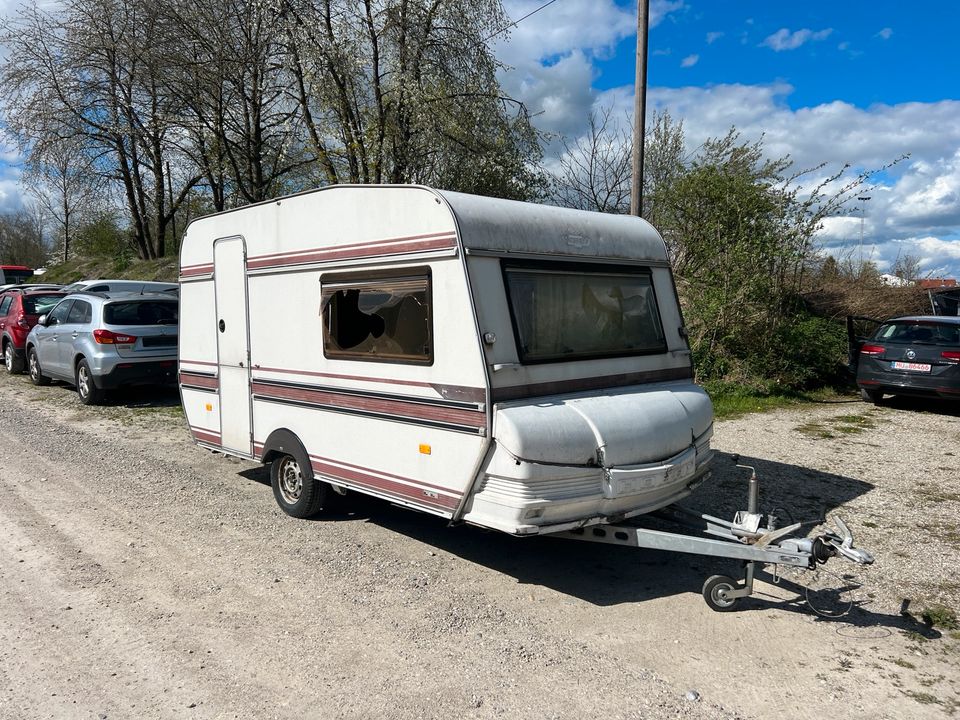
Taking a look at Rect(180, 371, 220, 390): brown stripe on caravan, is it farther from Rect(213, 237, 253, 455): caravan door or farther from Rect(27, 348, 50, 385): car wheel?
Rect(27, 348, 50, 385): car wheel

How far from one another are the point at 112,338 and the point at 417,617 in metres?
8.03

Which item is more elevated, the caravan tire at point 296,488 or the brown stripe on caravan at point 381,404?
the brown stripe on caravan at point 381,404

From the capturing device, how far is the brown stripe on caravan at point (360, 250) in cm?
445

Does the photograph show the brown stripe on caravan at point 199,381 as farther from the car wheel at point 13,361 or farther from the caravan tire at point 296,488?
the car wheel at point 13,361

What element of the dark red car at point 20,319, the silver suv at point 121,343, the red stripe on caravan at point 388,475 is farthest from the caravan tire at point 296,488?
the dark red car at point 20,319

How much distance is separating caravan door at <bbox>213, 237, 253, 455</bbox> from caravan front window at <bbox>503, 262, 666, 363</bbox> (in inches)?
111

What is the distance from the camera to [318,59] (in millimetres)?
13344

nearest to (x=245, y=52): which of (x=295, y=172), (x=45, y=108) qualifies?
(x=295, y=172)

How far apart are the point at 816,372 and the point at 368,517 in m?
9.58

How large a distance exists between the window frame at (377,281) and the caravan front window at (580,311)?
52 cm

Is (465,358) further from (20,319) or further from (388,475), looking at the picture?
(20,319)

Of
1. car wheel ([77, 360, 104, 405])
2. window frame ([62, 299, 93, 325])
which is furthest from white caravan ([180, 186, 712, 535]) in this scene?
window frame ([62, 299, 93, 325])

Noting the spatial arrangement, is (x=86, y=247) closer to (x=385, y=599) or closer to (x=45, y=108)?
(x=45, y=108)

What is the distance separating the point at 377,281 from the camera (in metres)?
4.93
